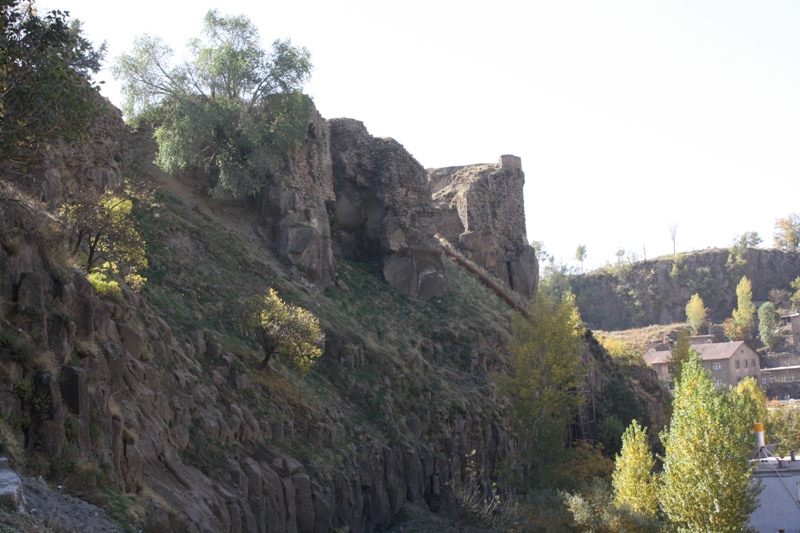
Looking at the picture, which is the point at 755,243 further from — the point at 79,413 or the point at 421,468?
the point at 79,413

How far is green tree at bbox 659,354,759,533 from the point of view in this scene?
2738 centimetres

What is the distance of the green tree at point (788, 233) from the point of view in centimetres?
11738

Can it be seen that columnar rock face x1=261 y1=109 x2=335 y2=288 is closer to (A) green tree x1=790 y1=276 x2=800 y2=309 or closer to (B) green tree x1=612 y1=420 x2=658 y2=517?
(B) green tree x1=612 y1=420 x2=658 y2=517

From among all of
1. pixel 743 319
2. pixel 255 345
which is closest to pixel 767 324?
pixel 743 319

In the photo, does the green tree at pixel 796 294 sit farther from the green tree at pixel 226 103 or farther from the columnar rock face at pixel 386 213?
the green tree at pixel 226 103

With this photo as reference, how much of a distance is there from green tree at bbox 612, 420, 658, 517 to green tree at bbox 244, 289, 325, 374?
11.3 metres

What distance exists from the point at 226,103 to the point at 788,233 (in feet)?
331

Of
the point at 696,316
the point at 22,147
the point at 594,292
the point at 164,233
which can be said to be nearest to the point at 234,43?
the point at 164,233

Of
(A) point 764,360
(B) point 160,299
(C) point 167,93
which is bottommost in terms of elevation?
(A) point 764,360

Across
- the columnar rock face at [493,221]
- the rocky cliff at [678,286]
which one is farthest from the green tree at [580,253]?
the columnar rock face at [493,221]

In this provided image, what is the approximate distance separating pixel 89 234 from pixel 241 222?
14.4 metres

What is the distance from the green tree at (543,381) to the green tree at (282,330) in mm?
12469

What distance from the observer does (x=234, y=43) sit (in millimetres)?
35500

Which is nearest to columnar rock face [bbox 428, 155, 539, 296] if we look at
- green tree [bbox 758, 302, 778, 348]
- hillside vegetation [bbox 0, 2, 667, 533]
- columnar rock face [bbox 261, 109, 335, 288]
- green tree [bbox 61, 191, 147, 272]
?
hillside vegetation [bbox 0, 2, 667, 533]
